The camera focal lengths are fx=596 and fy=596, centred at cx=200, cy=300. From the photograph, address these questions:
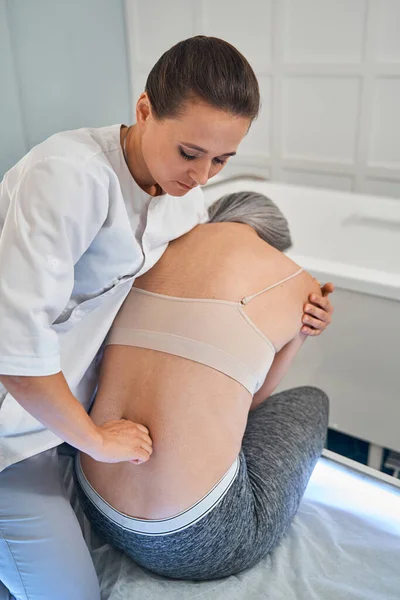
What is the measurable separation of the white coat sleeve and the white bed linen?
447mm

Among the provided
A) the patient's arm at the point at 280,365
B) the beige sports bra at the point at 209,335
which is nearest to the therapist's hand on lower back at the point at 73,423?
the beige sports bra at the point at 209,335

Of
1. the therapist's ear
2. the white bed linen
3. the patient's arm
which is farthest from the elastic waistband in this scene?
the therapist's ear

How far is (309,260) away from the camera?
5.82 ft

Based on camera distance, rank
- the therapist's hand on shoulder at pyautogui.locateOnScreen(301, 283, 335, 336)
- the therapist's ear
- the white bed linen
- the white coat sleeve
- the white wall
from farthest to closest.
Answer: the white wall → the therapist's hand on shoulder at pyautogui.locateOnScreen(301, 283, 335, 336) → the white bed linen → the therapist's ear → the white coat sleeve

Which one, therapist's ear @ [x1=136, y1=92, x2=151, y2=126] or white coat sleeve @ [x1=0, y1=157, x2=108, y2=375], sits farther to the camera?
therapist's ear @ [x1=136, y1=92, x2=151, y2=126]

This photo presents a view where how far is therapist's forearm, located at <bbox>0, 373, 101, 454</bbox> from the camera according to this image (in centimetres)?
77

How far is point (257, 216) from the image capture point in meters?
1.11

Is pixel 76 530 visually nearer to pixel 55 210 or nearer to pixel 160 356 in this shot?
pixel 160 356

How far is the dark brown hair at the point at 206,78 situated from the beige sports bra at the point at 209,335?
0.30 metres

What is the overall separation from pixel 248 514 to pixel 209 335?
0.99ft

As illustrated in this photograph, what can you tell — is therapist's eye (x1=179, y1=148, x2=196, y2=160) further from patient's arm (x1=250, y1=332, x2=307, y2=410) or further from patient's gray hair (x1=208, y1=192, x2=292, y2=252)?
patient's arm (x1=250, y1=332, x2=307, y2=410)

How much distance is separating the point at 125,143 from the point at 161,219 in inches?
5.7

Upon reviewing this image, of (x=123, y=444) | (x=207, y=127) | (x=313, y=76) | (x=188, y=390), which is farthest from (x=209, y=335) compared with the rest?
(x=313, y=76)

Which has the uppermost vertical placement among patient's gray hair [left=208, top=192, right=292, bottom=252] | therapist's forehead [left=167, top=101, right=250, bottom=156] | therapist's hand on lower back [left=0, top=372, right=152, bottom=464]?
therapist's forehead [left=167, top=101, right=250, bottom=156]
